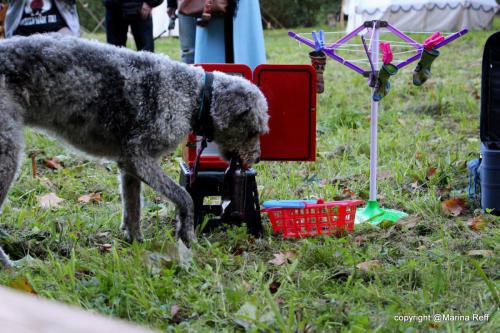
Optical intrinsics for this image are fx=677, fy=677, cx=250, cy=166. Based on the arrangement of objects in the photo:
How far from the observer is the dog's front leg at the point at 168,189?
385 cm

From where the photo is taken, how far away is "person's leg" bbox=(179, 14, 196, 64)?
658 cm

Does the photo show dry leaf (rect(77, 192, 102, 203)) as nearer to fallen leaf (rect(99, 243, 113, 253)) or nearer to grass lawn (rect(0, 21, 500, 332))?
grass lawn (rect(0, 21, 500, 332))

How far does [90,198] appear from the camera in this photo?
16.2ft

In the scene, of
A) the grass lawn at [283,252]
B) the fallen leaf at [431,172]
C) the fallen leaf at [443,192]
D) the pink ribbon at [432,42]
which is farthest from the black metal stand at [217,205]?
the fallen leaf at [431,172]

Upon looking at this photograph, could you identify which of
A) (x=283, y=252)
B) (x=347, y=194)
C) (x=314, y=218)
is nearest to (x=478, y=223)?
(x=314, y=218)

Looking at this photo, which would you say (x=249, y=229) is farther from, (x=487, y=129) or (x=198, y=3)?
(x=198, y=3)

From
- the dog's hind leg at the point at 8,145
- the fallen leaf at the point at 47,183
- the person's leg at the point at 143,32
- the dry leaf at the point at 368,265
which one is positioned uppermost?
the person's leg at the point at 143,32

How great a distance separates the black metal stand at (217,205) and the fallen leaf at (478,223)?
4.26 ft

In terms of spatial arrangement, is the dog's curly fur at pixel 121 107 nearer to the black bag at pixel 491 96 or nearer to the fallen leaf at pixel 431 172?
the black bag at pixel 491 96

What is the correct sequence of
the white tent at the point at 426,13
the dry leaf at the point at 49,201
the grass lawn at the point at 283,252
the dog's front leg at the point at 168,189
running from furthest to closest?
1. the white tent at the point at 426,13
2. the dry leaf at the point at 49,201
3. the dog's front leg at the point at 168,189
4. the grass lawn at the point at 283,252

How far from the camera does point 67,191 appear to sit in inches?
200

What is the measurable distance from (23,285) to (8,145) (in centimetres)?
77

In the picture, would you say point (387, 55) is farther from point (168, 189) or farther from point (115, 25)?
point (115, 25)

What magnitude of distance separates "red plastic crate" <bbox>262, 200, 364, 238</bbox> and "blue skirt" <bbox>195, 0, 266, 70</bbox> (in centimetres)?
197
